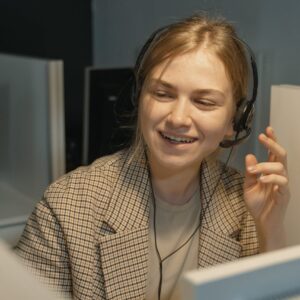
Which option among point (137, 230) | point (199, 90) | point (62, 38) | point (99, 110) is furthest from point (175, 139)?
point (62, 38)

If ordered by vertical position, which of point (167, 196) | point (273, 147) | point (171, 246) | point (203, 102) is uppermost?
point (203, 102)

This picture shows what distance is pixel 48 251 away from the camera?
111 cm

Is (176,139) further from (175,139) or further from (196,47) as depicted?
(196,47)

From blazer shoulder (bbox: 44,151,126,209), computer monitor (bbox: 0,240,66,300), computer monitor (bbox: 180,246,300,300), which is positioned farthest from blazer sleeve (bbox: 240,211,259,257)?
computer monitor (bbox: 0,240,66,300)

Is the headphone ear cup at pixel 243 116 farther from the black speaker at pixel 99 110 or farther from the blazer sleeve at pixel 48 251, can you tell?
the black speaker at pixel 99 110

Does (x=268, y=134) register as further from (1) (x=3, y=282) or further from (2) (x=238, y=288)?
(1) (x=3, y=282)

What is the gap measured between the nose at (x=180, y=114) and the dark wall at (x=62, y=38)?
107 cm

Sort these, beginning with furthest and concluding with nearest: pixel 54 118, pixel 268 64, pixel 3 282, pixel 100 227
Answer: pixel 268 64, pixel 54 118, pixel 100 227, pixel 3 282

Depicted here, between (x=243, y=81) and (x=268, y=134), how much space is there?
13cm

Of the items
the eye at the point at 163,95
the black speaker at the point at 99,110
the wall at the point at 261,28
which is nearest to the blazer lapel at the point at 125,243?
the eye at the point at 163,95

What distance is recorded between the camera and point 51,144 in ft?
4.84

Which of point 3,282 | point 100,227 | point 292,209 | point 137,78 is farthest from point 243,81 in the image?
point 3,282

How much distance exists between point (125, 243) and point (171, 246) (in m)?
0.12

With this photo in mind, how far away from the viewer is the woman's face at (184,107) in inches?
42.8
